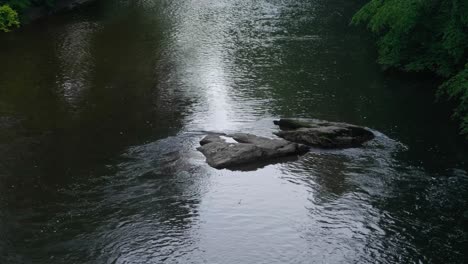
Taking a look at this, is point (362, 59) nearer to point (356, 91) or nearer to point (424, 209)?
point (356, 91)

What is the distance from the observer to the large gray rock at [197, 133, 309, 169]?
837 inches

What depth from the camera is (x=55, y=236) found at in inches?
640

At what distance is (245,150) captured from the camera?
2164 centimetres

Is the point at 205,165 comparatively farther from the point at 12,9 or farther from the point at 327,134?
the point at 12,9

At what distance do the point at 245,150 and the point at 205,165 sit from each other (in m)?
1.54

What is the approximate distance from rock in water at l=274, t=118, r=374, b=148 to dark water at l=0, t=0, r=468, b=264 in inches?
22.5

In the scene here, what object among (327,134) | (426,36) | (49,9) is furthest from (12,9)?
(426,36)

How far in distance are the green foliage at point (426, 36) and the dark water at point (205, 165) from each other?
1274 mm

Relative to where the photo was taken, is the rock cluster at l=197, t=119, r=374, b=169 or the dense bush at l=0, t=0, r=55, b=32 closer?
the dense bush at l=0, t=0, r=55, b=32

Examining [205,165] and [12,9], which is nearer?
[205,165]

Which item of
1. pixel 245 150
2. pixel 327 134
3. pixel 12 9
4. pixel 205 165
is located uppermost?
pixel 12 9

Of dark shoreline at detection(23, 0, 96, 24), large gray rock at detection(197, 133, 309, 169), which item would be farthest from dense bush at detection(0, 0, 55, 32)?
large gray rock at detection(197, 133, 309, 169)

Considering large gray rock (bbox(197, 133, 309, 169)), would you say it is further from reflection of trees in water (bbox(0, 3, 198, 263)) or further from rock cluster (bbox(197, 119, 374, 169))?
reflection of trees in water (bbox(0, 3, 198, 263))

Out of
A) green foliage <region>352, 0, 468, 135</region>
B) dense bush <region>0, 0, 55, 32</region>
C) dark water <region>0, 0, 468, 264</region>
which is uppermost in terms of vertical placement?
dense bush <region>0, 0, 55, 32</region>
